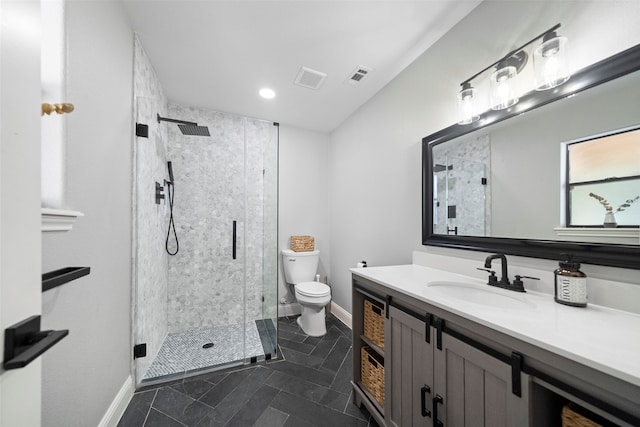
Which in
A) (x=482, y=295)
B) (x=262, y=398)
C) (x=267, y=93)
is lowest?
(x=262, y=398)

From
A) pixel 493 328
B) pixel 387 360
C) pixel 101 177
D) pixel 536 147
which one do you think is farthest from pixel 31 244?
pixel 536 147

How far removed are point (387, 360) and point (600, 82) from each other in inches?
62.2

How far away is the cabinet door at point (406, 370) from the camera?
1.08 metres

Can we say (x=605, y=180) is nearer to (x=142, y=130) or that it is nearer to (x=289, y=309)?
(x=142, y=130)

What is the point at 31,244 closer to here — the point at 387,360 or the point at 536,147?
the point at 387,360

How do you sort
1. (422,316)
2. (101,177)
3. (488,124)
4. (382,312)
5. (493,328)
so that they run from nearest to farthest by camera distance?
1. (493,328)
2. (422,316)
3. (101,177)
4. (488,124)
5. (382,312)

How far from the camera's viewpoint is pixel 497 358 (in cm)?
80

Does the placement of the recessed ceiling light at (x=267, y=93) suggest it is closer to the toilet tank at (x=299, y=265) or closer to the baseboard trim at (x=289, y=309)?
the toilet tank at (x=299, y=265)

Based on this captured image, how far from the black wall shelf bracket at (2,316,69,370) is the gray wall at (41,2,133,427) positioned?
1.87 ft

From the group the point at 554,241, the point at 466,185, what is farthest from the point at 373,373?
the point at 466,185

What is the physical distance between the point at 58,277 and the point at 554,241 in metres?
1.97

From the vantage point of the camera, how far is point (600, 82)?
967mm

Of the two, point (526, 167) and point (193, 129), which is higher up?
point (193, 129)

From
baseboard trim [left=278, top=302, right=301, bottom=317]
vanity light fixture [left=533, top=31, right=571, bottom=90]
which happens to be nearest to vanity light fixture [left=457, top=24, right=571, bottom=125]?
vanity light fixture [left=533, top=31, right=571, bottom=90]
